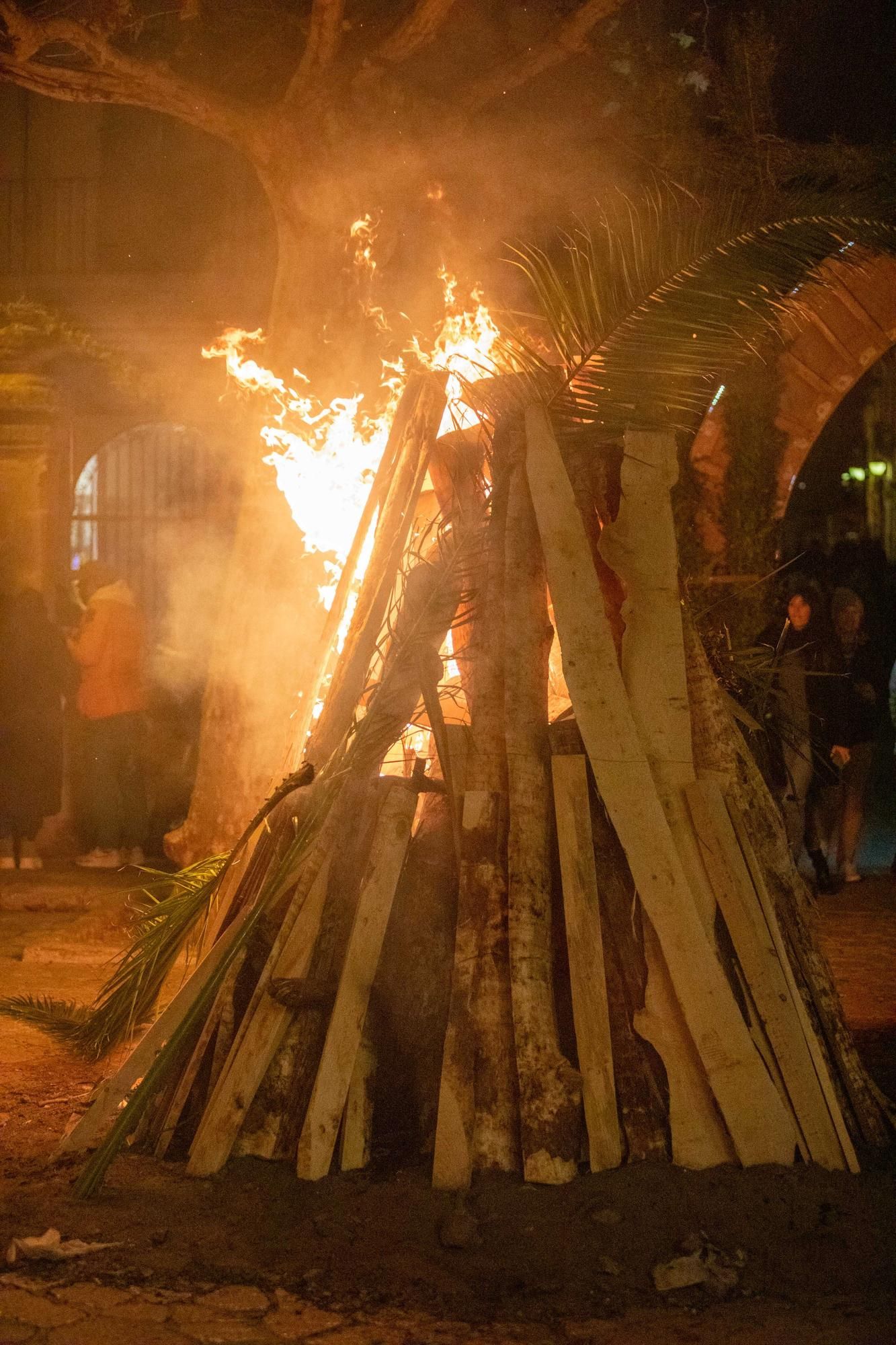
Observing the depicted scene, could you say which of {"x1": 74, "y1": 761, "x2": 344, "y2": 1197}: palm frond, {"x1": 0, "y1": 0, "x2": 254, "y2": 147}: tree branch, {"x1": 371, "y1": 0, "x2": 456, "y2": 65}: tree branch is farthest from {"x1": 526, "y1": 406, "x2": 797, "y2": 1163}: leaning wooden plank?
{"x1": 0, "y1": 0, "x2": 254, "y2": 147}: tree branch

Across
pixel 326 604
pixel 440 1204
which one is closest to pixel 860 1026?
pixel 440 1204

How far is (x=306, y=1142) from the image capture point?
3721 millimetres

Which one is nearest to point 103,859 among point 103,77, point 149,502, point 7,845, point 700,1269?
point 7,845

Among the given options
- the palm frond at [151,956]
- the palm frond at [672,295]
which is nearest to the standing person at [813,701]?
the palm frond at [672,295]

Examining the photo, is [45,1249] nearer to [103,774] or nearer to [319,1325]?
[319,1325]

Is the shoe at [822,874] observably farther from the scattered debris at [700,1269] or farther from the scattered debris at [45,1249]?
the scattered debris at [45,1249]

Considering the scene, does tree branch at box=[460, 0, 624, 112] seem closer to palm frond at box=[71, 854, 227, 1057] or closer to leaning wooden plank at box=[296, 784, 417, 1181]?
palm frond at box=[71, 854, 227, 1057]

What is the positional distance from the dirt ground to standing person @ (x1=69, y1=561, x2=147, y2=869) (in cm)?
548

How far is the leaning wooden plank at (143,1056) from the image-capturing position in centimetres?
395

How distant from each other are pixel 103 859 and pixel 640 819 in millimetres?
6778

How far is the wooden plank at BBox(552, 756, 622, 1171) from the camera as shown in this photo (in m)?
3.63

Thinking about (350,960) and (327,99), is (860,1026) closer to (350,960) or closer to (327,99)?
(350,960)

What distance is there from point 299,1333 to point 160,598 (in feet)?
32.5

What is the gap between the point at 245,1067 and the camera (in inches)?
151
